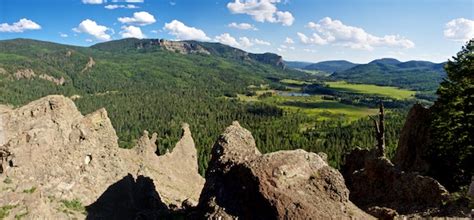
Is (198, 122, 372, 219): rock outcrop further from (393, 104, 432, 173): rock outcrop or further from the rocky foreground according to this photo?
(393, 104, 432, 173): rock outcrop

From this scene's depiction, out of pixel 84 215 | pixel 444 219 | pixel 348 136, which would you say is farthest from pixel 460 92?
pixel 348 136

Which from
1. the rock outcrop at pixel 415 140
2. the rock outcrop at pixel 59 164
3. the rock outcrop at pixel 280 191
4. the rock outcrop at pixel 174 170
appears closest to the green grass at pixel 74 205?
the rock outcrop at pixel 59 164

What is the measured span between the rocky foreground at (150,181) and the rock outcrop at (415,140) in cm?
1049

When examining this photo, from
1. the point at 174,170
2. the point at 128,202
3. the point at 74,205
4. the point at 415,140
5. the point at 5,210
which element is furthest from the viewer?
the point at 174,170

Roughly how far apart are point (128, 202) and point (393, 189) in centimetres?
2115

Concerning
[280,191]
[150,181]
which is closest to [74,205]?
[150,181]

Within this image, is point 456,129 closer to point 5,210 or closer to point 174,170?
point 174,170

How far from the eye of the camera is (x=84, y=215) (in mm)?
30750

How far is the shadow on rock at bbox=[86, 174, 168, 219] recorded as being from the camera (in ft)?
105

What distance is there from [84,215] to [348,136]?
506 ft

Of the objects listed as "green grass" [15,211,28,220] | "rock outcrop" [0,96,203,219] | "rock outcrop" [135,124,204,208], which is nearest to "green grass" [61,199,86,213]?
"rock outcrop" [0,96,203,219]

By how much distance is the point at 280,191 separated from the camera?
70.5 feet

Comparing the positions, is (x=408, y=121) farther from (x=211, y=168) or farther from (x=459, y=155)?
(x=211, y=168)

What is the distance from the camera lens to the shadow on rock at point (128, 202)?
31.9 metres
